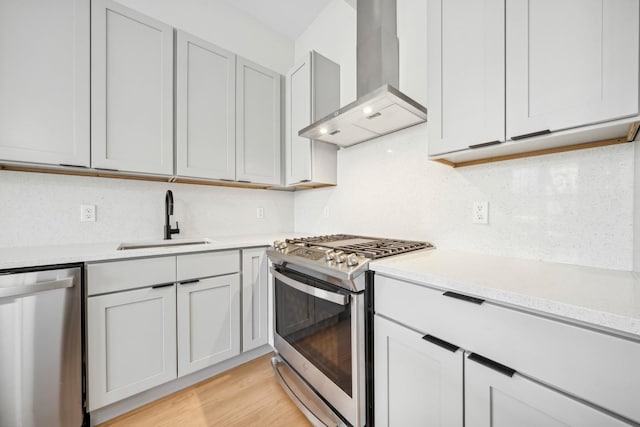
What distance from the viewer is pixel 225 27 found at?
2273mm

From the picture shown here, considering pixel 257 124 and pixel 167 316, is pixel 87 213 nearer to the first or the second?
pixel 167 316

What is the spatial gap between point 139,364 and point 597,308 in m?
1.99

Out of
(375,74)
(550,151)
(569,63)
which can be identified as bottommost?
(550,151)

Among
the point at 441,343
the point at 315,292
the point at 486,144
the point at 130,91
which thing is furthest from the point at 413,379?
the point at 130,91

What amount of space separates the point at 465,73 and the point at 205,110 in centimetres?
175

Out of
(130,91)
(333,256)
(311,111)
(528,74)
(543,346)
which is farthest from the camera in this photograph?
(311,111)

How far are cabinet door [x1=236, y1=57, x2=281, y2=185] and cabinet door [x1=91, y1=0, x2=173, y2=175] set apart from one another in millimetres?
515

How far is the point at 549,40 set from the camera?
87cm

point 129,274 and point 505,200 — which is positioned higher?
point 505,200

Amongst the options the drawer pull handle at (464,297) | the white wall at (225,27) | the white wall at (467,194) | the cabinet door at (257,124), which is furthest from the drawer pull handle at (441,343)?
the white wall at (225,27)

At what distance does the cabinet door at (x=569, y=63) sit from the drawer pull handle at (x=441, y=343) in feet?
2.79

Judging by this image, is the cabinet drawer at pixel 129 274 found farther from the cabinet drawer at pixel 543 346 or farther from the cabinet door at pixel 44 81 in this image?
the cabinet drawer at pixel 543 346

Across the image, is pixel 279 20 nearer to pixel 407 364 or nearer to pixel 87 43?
pixel 87 43

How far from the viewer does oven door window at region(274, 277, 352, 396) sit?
1.15 meters
